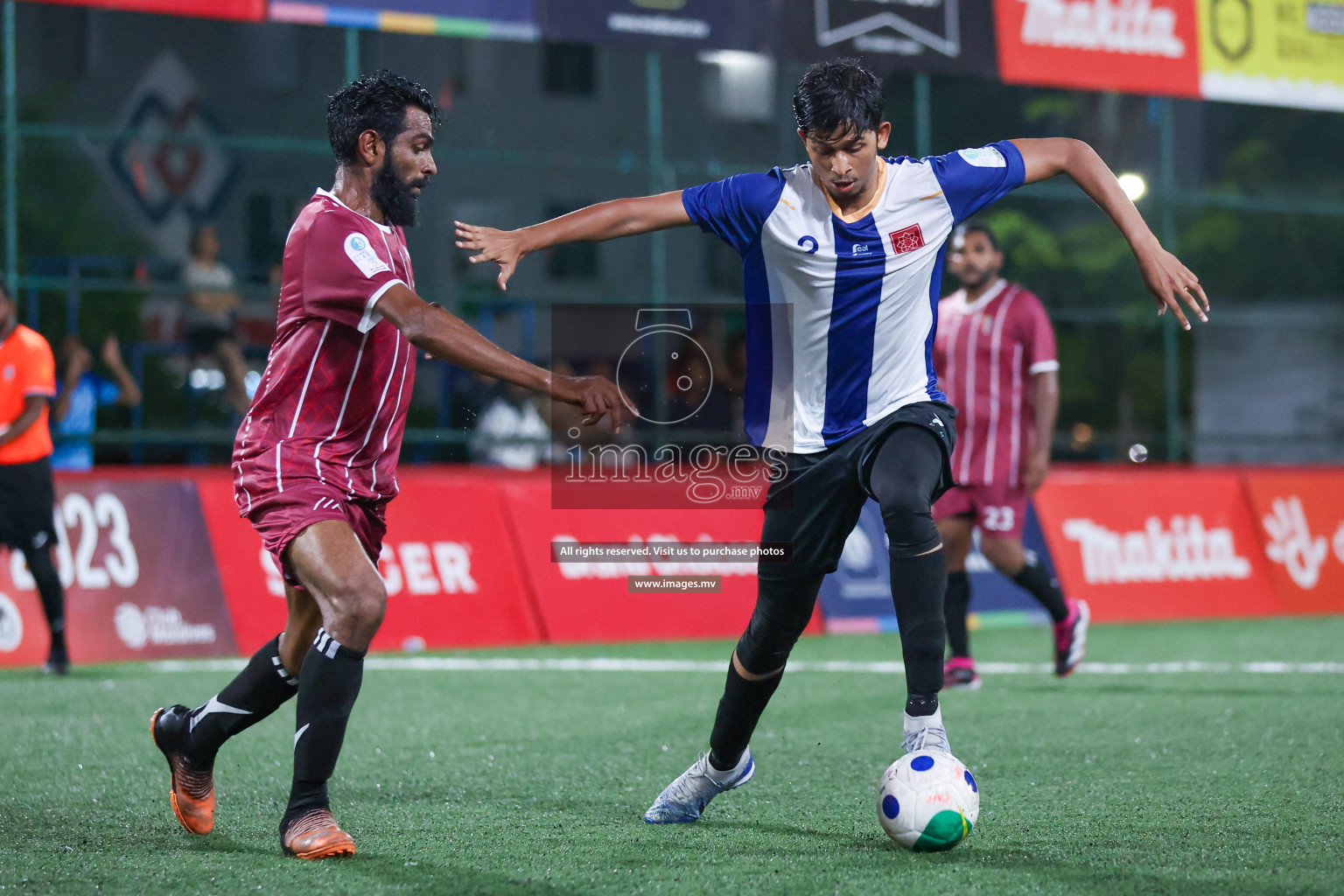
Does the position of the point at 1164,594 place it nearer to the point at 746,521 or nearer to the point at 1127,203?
the point at 746,521

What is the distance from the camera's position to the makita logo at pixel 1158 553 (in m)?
12.0

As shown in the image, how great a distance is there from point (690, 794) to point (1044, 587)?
4065 millimetres

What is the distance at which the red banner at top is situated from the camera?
10172 mm

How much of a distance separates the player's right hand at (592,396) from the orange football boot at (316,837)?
4.19ft

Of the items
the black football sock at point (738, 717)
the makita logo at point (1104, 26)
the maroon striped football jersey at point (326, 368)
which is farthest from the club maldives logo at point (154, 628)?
the makita logo at point (1104, 26)

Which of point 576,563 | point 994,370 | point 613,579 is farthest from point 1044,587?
point 576,563

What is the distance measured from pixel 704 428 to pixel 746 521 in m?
2.92

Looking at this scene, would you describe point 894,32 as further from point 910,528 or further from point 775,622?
point 910,528

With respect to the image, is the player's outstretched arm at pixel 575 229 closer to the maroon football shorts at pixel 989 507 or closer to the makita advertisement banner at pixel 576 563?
the maroon football shorts at pixel 989 507

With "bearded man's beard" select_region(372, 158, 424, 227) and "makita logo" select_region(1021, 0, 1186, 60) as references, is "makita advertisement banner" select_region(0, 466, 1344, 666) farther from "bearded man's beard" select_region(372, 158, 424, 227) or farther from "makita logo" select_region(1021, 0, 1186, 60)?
"bearded man's beard" select_region(372, 158, 424, 227)

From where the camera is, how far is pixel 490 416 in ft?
45.5

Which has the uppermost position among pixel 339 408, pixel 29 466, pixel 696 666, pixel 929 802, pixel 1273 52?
pixel 1273 52

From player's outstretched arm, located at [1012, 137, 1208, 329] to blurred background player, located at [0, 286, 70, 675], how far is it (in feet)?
20.1

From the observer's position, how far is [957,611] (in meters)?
7.72
